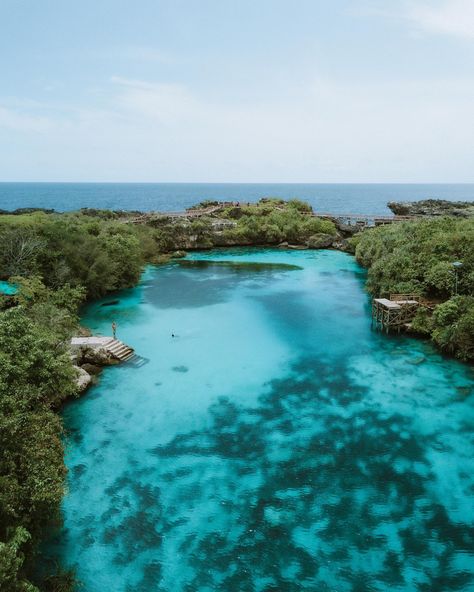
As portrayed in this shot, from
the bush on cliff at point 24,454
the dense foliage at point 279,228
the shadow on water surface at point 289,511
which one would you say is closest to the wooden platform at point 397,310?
the shadow on water surface at point 289,511

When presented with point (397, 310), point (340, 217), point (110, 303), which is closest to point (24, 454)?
point (397, 310)

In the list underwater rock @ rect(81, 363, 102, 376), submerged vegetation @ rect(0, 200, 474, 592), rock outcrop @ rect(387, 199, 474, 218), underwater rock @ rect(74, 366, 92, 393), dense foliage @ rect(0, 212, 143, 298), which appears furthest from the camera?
rock outcrop @ rect(387, 199, 474, 218)

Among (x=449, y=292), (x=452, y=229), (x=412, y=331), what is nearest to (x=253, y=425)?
(x=412, y=331)

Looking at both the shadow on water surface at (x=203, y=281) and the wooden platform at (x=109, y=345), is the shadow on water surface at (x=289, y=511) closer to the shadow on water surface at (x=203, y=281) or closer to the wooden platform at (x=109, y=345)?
the wooden platform at (x=109, y=345)

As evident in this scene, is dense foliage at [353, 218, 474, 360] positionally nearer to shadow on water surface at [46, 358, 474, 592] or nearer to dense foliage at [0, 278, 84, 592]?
shadow on water surface at [46, 358, 474, 592]

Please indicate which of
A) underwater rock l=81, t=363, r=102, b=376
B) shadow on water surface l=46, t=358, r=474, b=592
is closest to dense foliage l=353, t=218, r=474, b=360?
shadow on water surface l=46, t=358, r=474, b=592

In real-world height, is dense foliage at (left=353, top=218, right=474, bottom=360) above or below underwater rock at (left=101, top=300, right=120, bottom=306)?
above

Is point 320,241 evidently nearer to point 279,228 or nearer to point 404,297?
point 279,228
